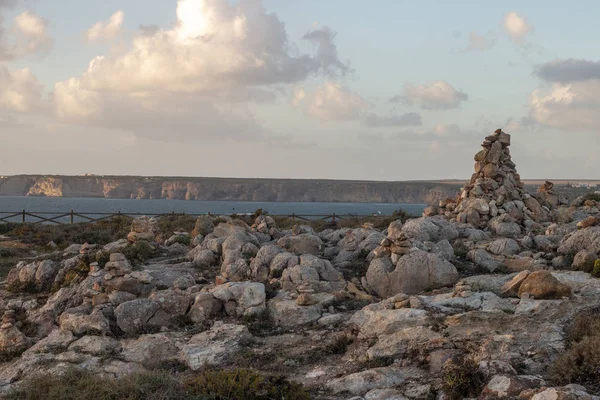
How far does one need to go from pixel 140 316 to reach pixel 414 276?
748cm

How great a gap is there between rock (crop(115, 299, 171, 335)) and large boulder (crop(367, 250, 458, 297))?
5.93 metres

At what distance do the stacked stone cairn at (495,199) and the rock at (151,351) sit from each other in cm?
1429

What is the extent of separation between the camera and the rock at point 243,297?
49.2 ft

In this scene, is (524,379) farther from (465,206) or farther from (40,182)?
(40,182)

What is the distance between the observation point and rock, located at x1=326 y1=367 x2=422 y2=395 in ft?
32.9

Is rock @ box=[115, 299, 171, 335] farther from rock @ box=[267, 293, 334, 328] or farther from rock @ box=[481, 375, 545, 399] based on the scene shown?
rock @ box=[481, 375, 545, 399]

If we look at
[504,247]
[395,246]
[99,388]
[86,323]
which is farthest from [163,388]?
[504,247]

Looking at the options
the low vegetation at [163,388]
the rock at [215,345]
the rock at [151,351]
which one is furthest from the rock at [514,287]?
the rock at [151,351]

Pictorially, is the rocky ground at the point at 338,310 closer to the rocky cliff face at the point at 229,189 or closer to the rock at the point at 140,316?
the rock at the point at 140,316

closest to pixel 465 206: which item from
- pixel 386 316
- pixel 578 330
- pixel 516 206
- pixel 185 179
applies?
pixel 516 206

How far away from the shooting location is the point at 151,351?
42.5 ft

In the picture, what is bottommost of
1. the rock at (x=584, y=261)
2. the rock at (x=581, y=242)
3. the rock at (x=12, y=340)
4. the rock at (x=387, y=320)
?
→ the rock at (x=12, y=340)

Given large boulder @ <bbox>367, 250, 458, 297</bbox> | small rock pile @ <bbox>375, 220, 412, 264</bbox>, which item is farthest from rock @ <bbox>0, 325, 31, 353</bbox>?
small rock pile @ <bbox>375, 220, 412, 264</bbox>

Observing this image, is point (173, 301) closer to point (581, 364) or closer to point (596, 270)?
point (581, 364)
